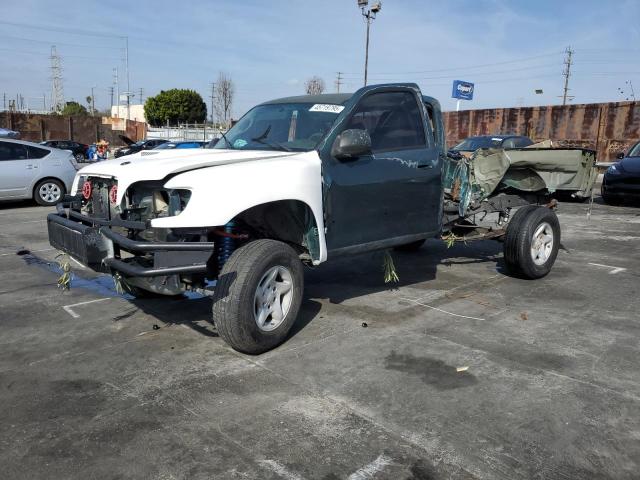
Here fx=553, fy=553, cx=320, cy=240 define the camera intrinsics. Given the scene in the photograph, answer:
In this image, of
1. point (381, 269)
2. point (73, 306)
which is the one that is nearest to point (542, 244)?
point (381, 269)

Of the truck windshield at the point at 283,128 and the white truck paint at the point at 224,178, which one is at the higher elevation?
the truck windshield at the point at 283,128

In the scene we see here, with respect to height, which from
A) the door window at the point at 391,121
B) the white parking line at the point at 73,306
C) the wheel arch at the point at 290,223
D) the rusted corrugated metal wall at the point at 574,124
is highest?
the rusted corrugated metal wall at the point at 574,124

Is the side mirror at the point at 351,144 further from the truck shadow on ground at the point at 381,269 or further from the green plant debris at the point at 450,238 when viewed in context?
the green plant debris at the point at 450,238

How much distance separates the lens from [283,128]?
16.1 feet

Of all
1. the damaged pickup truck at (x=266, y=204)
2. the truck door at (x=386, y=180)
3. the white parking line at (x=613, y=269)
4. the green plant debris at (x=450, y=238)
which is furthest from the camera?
the white parking line at (x=613, y=269)

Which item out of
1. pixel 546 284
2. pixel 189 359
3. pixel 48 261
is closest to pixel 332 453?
pixel 189 359

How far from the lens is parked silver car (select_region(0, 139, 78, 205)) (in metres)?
12.0

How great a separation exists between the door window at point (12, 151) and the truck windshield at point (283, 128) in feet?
29.0

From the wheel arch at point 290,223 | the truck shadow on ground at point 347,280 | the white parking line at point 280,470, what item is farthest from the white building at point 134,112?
the white parking line at point 280,470

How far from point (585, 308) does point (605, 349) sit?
3.83ft

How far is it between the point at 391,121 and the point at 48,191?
10205 mm

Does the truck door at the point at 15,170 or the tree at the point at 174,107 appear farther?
the tree at the point at 174,107

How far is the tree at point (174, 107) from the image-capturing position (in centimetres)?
6334

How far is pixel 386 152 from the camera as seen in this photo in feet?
15.9
